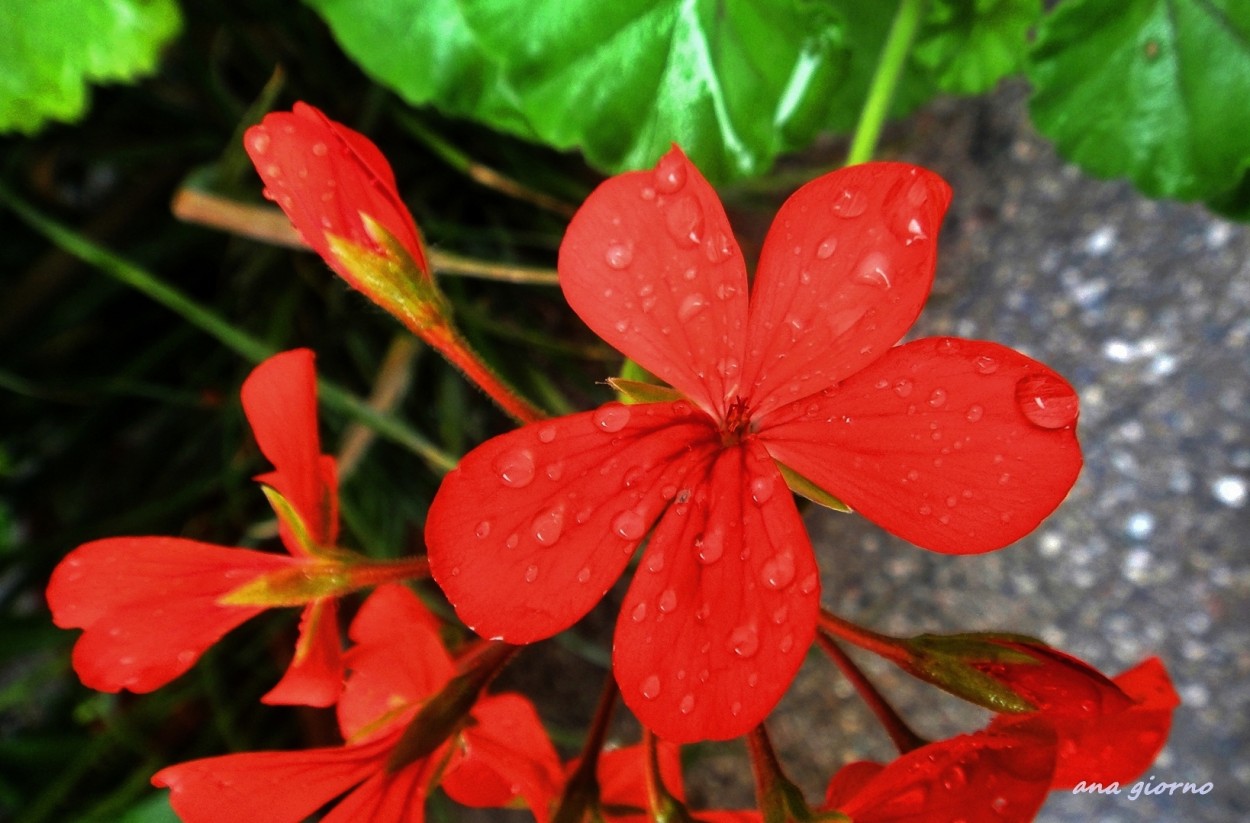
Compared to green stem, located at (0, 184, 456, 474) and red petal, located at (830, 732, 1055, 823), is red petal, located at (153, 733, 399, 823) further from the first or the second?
green stem, located at (0, 184, 456, 474)

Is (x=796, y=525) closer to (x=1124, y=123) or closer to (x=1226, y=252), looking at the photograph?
(x=1124, y=123)

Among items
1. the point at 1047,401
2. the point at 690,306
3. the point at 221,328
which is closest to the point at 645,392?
the point at 690,306

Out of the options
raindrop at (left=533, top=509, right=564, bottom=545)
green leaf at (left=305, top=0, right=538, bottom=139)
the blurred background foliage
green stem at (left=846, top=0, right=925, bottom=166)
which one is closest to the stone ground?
the blurred background foliage

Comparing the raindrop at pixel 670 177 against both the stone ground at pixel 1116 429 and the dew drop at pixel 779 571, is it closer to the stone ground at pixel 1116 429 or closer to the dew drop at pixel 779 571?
the dew drop at pixel 779 571

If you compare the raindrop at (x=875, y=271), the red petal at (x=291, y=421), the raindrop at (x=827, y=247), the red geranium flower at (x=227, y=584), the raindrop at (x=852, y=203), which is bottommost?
the red geranium flower at (x=227, y=584)

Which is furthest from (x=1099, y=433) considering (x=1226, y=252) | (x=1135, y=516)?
(x=1226, y=252)

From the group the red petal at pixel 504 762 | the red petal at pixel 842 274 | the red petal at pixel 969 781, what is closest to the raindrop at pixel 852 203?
the red petal at pixel 842 274
